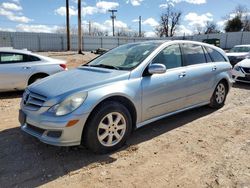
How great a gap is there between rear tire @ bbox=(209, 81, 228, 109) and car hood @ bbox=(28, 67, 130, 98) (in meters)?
2.72

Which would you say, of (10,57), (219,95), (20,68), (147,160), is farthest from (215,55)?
(10,57)

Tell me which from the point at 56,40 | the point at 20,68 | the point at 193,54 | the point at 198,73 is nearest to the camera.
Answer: the point at 198,73

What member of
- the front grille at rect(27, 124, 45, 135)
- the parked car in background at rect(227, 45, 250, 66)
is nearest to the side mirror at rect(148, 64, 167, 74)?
the front grille at rect(27, 124, 45, 135)

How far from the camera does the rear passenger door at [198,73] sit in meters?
4.97

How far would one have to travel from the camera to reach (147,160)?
3596 mm

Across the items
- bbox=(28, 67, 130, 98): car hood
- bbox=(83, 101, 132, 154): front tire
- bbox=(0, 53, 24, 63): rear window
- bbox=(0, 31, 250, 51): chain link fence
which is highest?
bbox=(0, 31, 250, 51): chain link fence

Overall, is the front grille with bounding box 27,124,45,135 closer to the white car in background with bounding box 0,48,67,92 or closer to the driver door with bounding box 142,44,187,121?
the driver door with bounding box 142,44,187,121

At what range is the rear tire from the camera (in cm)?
585

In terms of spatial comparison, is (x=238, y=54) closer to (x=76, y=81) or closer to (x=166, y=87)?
(x=166, y=87)

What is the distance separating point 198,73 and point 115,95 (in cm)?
216

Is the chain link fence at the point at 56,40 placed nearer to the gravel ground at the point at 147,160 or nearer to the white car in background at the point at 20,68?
the white car in background at the point at 20,68

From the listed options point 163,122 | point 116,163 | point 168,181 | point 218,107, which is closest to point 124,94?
point 116,163

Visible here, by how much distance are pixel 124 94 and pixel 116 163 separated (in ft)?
3.16

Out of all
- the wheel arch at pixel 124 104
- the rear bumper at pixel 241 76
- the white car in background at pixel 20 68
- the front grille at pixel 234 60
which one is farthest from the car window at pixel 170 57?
the front grille at pixel 234 60
